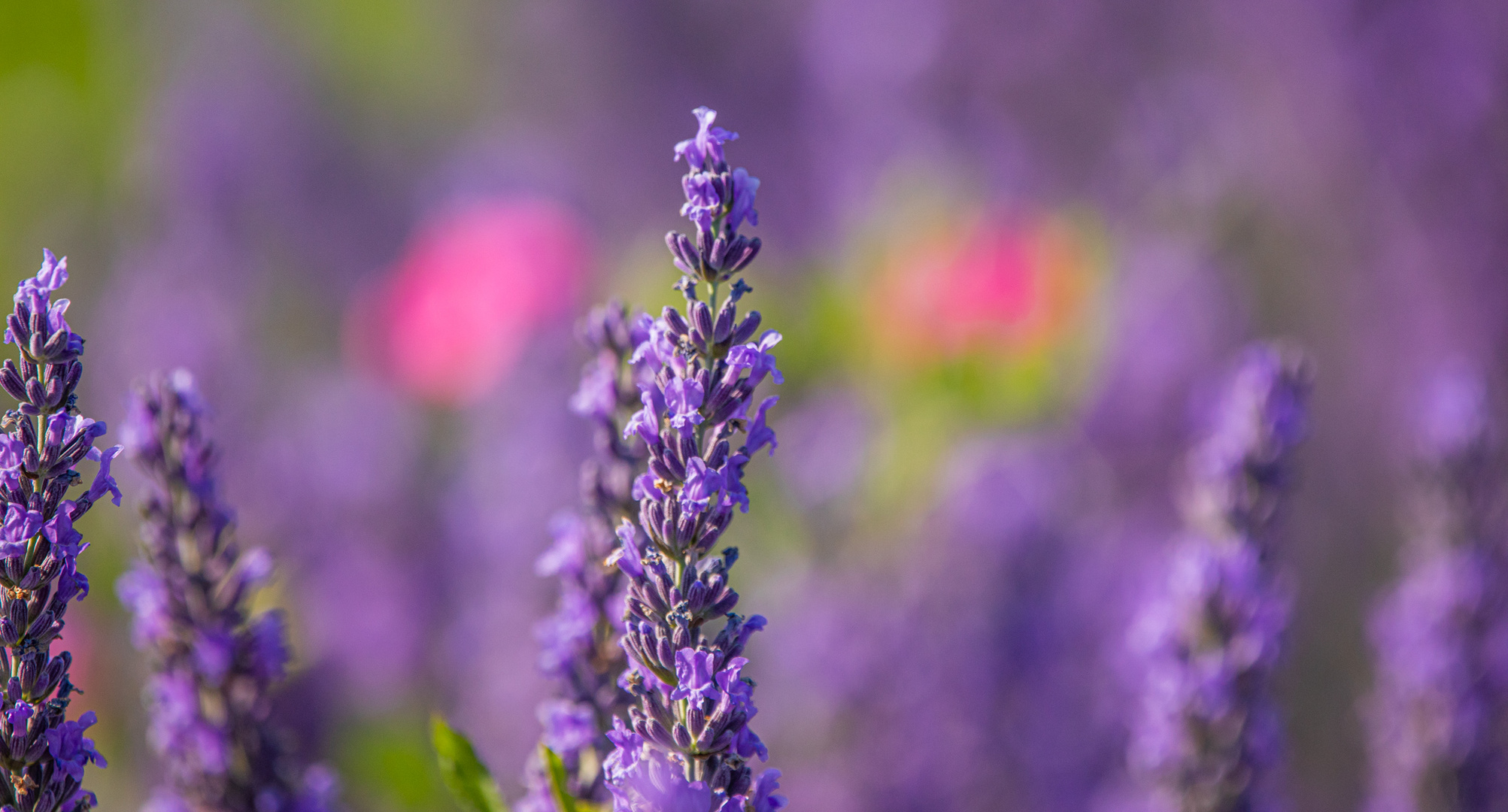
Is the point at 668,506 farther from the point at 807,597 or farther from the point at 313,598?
the point at 313,598

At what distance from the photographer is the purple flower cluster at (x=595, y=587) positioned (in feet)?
2.71

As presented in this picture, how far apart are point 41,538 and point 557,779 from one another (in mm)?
318

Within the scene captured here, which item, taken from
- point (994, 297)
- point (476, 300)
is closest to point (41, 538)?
point (994, 297)

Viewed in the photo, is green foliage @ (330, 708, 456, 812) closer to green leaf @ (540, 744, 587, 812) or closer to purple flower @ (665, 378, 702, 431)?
green leaf @ (540, 744, 587, 812)

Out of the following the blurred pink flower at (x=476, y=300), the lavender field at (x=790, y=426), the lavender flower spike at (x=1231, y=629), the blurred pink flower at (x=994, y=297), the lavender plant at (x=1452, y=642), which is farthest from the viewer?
the blurred pink flower at (x=476, y=300)

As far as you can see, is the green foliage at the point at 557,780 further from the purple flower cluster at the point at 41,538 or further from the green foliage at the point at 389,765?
the green foliage at the point at 389,765

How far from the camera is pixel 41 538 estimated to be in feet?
2.38

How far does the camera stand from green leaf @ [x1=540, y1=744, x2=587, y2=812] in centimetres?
75

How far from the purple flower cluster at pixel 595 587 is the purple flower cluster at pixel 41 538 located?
265 mm

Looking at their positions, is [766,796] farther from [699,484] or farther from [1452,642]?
[1452,642]

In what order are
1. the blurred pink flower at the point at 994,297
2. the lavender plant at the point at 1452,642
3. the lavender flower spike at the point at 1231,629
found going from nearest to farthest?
the lavender flower spike at the point at 1231,629
the lavender plant at the point at 1452,642
the blurred pink flower at the point at 994,297

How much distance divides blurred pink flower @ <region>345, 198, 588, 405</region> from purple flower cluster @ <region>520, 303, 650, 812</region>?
1571 mm

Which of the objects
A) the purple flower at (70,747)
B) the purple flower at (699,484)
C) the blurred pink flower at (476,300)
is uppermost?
the blurred pink flower at (476,300)

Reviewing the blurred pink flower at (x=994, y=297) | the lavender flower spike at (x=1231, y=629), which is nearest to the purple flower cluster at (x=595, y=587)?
the lavender flower spike at (x=1231, y=629)
